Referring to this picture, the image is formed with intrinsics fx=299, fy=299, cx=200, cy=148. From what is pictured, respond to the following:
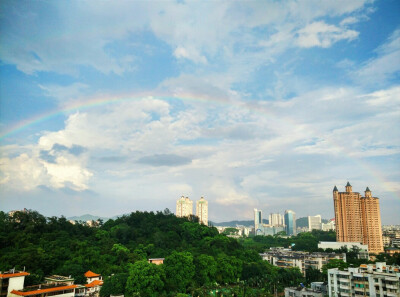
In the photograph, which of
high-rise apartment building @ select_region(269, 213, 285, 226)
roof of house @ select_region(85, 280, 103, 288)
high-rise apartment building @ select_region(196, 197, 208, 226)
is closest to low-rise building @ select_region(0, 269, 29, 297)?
roof of house @ select_region(85, 280, 103, 288)

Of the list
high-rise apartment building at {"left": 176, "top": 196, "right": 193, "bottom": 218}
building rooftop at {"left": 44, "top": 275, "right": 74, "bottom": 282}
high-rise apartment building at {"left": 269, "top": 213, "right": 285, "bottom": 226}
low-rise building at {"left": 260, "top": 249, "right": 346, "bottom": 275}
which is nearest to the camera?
building rooftop at {"left": 44, "top": 275, "right": 74, "bottom": 282}

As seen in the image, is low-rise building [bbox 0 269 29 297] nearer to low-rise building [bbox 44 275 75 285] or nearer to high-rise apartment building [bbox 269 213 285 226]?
low-rise building [bbox 44 275 75 285]

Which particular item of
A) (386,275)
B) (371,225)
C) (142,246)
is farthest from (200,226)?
(371,225)

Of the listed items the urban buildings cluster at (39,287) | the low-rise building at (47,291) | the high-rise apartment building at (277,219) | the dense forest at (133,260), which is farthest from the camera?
the high-rise apartment building at (277,219)

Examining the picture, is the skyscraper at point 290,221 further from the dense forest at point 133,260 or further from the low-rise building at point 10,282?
the low-rise building at point 10,282

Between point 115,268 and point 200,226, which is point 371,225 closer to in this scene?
point 200,226

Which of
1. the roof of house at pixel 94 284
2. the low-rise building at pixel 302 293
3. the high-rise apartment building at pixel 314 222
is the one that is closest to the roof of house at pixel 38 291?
the roof of house at pixel 94 284
